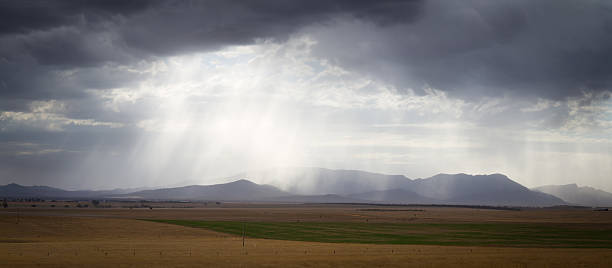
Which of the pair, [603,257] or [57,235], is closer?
[603,257]

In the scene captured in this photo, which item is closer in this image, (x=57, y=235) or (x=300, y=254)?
(x=300, y=254)

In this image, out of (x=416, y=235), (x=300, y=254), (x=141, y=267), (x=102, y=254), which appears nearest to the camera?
(x=141, y=267)

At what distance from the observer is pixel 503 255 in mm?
54062

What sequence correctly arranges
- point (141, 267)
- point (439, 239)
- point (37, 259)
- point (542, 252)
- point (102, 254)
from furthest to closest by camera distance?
point (439, 239) < point (542, 252) < point (102, 254) < point (37, 259) < point (141, 267)

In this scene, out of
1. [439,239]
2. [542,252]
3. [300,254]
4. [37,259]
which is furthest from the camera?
[439,239]

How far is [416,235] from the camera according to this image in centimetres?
8456

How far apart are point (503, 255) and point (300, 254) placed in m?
22.5

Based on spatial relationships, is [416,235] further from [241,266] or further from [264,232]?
[241,266]

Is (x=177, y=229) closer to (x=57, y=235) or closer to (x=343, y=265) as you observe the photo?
(x=57, y=235)

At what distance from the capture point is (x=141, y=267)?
137ft

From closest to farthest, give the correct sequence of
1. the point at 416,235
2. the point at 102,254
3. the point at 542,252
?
the point at 102,254 < the point at 542,252 < the point at 416,235

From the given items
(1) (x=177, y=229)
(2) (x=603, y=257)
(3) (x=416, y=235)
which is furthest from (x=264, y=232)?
(2) (x=603, y=257)

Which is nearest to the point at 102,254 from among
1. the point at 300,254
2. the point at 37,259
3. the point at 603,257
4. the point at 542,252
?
the point at 37,259

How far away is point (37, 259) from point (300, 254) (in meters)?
25.6
